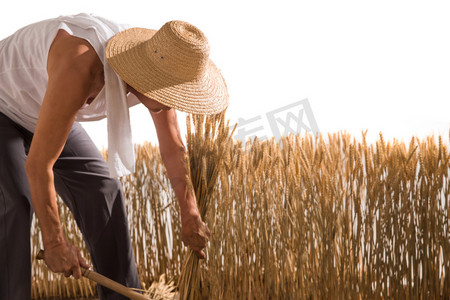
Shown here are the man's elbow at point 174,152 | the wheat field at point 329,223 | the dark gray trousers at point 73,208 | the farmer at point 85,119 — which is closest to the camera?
the farmer at point 85,119

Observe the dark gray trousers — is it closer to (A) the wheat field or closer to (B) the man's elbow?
(B) the man's elbow

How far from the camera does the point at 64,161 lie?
1698 millimetres

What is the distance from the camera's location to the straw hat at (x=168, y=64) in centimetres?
134

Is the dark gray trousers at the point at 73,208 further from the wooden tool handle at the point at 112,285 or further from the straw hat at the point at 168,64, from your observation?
the straw hat at the point at 168,64

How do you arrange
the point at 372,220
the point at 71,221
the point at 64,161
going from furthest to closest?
the point at 71,221 < the point at 372,220 < the point at 64,161

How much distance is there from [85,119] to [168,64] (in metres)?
0.49

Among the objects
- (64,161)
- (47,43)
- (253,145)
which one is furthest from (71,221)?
(47,43)

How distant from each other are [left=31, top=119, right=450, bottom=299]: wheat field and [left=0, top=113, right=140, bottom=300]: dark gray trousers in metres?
0.33

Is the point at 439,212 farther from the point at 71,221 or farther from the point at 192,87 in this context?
the point at 71,221

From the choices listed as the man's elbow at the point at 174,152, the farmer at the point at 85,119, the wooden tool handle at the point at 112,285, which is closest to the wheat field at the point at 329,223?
the man's elbow at the point at 174,152

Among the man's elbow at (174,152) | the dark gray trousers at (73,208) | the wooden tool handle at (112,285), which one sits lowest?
the wooden tool handle at (112,285)

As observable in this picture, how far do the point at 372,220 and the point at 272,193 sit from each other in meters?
0.38

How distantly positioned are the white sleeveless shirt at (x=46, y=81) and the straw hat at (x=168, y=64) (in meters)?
0.06

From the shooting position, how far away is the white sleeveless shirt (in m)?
1.41
